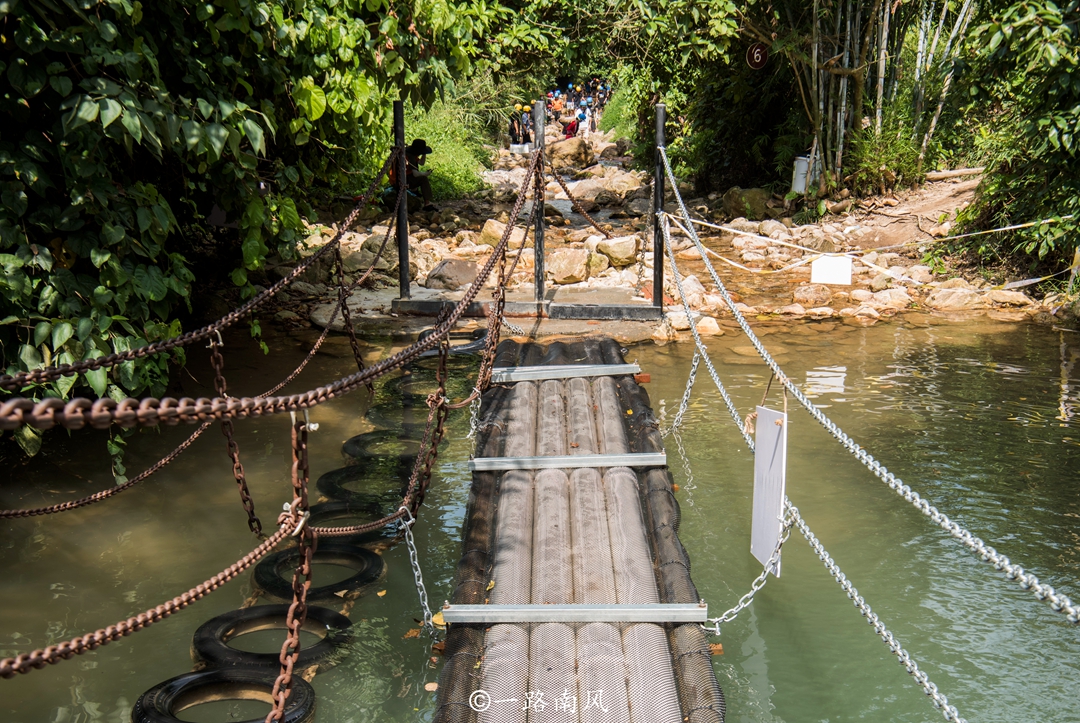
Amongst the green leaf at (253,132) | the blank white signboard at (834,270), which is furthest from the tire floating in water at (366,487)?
the blank white signboard at (834,270)

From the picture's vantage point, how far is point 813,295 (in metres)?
11.1

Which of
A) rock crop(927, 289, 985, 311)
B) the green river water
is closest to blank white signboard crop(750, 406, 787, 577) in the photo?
the green river water

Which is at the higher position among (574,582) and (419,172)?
(419,172)

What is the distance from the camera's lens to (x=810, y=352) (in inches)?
352

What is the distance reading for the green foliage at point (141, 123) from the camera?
169 inches

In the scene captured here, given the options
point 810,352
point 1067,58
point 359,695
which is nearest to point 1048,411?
point 810,352

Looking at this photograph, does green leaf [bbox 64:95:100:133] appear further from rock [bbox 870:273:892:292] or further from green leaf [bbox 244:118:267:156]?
rock [bbox 870:273:892:292]

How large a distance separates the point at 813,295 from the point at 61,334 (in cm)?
887

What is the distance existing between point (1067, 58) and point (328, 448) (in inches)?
338

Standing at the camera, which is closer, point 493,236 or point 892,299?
point 892,299

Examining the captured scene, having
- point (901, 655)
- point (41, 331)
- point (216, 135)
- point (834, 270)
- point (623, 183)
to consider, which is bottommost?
point (901, 655)

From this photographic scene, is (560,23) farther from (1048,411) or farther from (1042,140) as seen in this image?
(1048,411)

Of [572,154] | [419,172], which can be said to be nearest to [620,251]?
[419,172]

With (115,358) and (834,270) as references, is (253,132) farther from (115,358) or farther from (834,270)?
(834,270)
